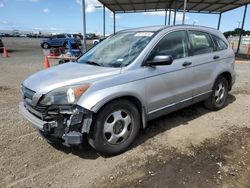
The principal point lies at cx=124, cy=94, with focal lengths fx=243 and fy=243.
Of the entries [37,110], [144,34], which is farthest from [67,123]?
[144,34]

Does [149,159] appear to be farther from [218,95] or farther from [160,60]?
[218,95]

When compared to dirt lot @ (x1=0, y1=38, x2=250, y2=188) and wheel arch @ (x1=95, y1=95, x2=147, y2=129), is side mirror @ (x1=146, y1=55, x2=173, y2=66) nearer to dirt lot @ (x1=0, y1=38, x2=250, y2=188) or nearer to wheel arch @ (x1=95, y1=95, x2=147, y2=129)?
wheel arch @ (x1=95, y1=95, x2=147, y2=129)

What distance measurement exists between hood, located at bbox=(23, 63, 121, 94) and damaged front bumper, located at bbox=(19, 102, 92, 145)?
0.31m

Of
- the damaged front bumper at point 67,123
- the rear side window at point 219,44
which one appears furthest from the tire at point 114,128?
the rear side window at point 219,44

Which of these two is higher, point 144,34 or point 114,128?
point 144,34

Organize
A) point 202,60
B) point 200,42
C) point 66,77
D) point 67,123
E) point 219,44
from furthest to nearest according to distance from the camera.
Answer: point 219,44
point 200,42
point 202,60
point 66,77
point 67,123

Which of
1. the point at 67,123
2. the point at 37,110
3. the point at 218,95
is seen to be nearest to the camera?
the point at 67,123

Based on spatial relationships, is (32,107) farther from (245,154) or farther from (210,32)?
(210,32)

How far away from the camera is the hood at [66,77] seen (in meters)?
3.13

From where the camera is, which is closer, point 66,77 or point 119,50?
point 66,77

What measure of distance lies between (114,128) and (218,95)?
2.99m

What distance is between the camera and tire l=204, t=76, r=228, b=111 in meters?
5.20

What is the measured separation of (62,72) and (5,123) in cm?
185

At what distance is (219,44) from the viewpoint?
5238 mm
